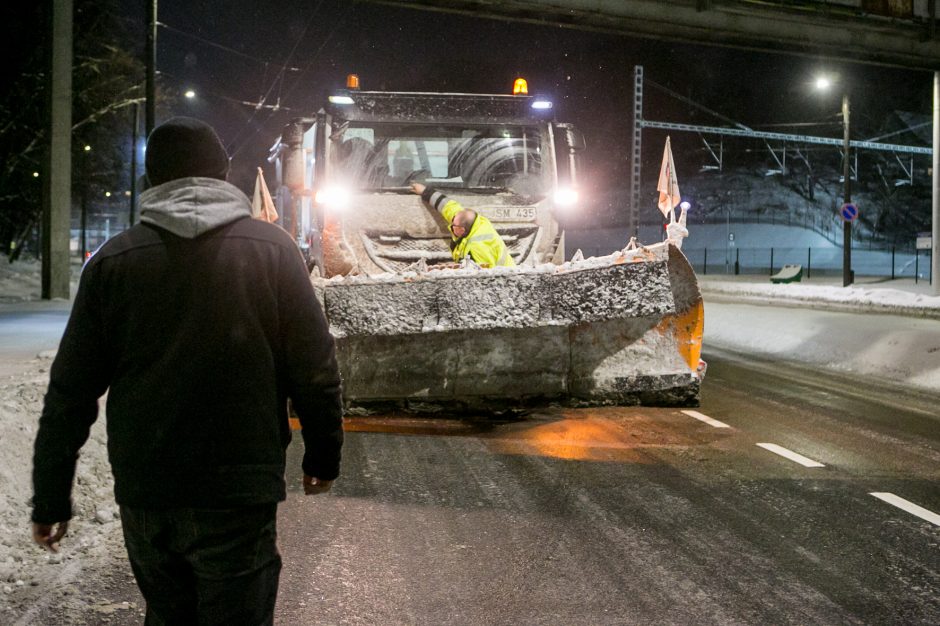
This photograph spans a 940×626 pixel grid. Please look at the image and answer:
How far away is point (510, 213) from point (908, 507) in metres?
5.25

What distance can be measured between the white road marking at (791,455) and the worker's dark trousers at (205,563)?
208 inches

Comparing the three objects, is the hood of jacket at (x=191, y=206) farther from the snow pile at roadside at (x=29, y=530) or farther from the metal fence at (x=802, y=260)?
the metal fence at (x=802, y=260)

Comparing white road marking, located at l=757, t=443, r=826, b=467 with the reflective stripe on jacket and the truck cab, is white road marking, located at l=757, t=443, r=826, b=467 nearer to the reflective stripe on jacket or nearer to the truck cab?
the reflective stripe on jacket

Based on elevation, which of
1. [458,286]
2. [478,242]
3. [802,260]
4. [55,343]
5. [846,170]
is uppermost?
[846,170]

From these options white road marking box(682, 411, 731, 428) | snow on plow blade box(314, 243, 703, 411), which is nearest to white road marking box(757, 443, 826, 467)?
white road marking box(682, 411, 731, 428)

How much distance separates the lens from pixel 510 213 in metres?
9.93

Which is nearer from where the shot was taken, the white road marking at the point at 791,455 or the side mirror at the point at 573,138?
the white road marking at the point at 791,455

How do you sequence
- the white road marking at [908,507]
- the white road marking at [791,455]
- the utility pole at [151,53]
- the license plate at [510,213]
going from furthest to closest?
1. the utility pole at [151,53]
2. the license plate at [510,213]
3. the white road marking at [791,455]
4. the white road marking at [908,507]

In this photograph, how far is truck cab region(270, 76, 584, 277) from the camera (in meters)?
9.60

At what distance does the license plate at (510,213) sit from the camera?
986 cm

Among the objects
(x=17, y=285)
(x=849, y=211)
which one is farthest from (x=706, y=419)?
(x=849, y=211)

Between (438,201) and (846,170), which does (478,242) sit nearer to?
(438,201)

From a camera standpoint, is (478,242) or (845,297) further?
(845,297)

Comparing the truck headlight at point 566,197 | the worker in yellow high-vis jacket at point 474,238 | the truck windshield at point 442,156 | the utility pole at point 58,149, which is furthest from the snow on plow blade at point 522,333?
the utility pole at point 58,149
